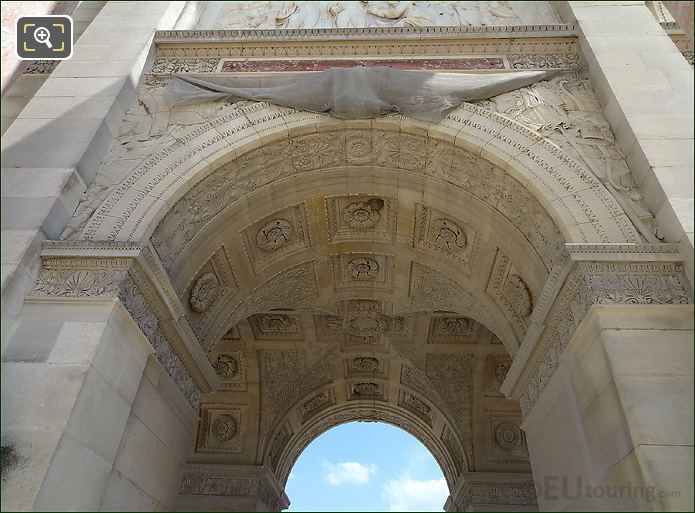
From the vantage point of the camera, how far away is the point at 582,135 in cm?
709

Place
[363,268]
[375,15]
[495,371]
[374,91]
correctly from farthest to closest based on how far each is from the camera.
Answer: [495,371] → [375,15] → [363,268] → [374,91]

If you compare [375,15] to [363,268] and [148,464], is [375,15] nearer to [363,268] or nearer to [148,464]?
[363,268]

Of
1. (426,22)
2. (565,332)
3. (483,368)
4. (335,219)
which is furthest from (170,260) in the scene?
(483,368)

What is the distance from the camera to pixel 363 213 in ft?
28.6

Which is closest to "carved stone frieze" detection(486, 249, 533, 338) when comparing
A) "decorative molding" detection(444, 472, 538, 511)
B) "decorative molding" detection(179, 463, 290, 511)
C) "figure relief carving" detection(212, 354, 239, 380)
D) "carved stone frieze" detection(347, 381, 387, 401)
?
"decorative molding" detection(444, 472, 538, 511)

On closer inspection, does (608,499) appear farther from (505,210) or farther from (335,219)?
(335,219)

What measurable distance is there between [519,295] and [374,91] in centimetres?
351

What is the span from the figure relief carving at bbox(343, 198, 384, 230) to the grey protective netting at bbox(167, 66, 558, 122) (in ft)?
4.95

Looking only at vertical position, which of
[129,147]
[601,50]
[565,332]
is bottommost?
[565,332]

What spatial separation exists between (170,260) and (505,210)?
4.43 m

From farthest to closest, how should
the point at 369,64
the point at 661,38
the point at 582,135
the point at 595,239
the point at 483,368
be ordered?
the point at 483,368 < the point at 369,64 < the point at 661,38 < the point at 582,135 < the point at 595,239

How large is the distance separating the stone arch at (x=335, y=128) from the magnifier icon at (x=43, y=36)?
1927 mm

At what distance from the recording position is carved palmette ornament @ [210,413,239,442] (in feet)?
43.5

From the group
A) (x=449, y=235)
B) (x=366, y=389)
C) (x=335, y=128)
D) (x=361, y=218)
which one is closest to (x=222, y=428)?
(x=366, y=389)
